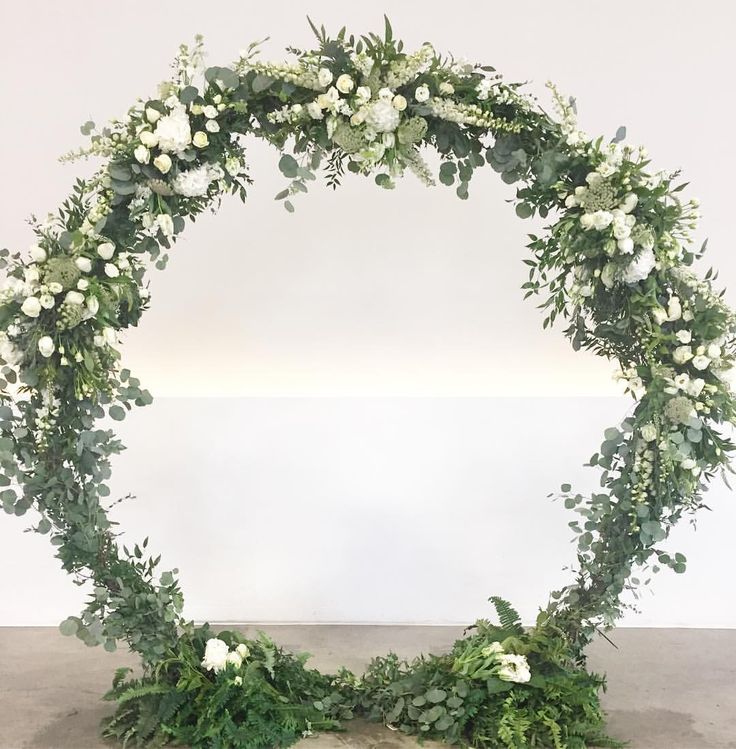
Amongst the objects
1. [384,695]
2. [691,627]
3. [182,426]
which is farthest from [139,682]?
[691,627]

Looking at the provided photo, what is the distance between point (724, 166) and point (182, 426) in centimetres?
255

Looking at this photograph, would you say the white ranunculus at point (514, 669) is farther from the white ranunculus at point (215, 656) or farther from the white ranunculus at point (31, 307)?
the white ranunculus at point (31, 307)

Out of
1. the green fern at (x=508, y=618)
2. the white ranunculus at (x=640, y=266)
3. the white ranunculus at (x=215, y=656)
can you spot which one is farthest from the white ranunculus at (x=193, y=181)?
the green fern at (x=508, y=618)

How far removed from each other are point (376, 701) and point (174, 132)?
173cm

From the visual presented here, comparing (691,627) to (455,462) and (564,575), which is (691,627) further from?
(455,462)

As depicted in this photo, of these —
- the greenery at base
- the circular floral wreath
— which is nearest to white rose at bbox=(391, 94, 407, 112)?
the circular floral wreath

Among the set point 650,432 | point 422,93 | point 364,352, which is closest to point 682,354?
point 650,432

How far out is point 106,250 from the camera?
2150 millimetres

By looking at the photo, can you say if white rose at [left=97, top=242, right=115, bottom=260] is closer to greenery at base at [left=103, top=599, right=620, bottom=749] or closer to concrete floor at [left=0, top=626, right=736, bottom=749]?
greenery at base at [left=103, top=599, right=620, bottom=749]

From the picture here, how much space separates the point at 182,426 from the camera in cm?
344

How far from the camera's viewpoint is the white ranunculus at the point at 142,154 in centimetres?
209

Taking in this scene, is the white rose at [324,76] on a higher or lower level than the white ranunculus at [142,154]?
higher

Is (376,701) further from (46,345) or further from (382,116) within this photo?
(382,116)

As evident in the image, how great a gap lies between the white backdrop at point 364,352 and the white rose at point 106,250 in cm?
134
